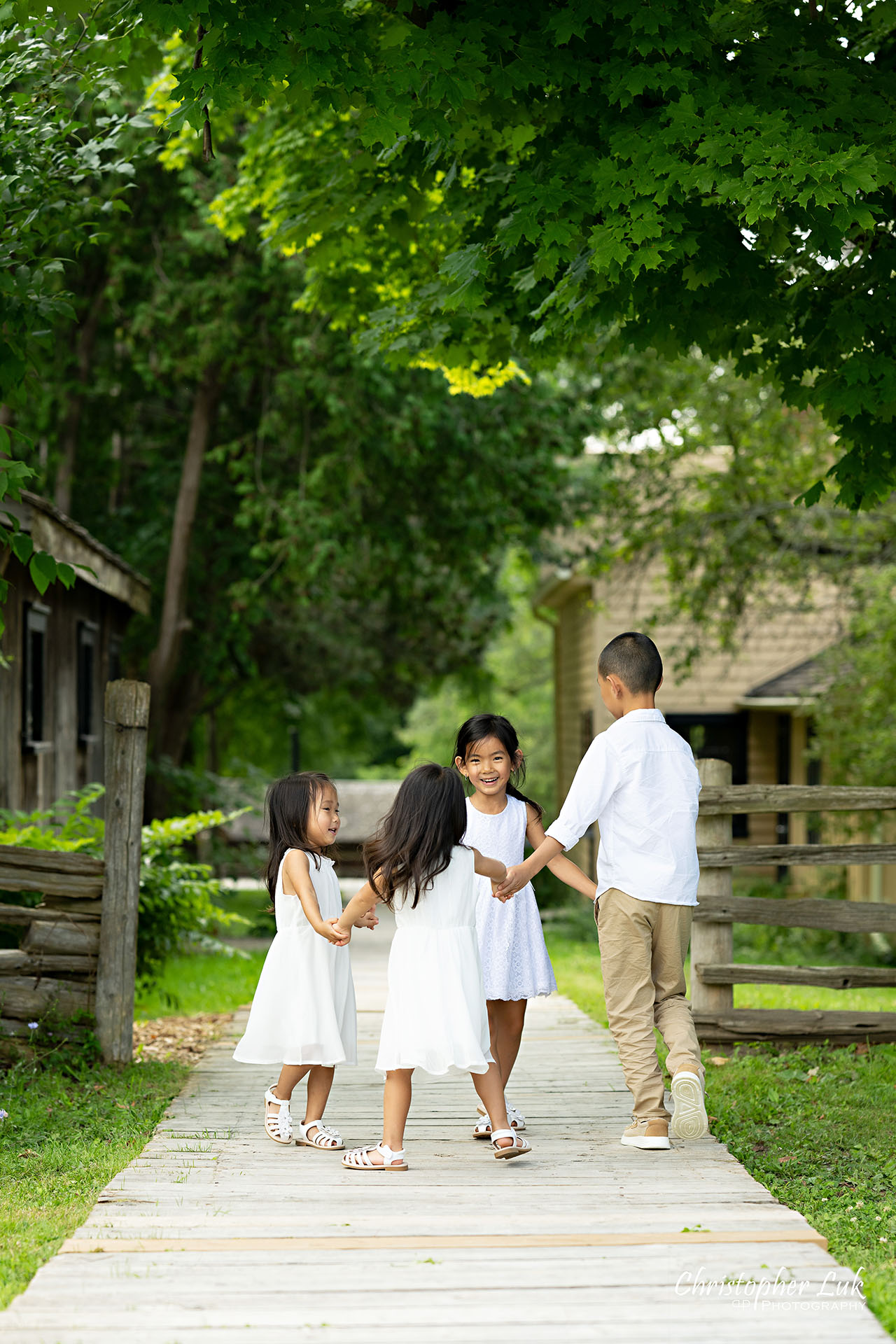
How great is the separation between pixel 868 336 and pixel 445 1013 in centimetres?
382

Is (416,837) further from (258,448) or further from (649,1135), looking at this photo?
(258,448)

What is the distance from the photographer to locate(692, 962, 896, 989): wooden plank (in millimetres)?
7293

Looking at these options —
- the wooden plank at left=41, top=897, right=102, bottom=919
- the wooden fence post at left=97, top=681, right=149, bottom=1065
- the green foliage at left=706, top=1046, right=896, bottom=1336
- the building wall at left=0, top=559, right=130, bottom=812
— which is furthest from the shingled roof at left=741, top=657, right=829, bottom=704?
the wooden plank at left=41, top=897, right=102, bottom=919

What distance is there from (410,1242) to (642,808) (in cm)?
193

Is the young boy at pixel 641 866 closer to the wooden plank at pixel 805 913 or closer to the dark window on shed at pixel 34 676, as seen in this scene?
the wooden plank at pixel 805 913

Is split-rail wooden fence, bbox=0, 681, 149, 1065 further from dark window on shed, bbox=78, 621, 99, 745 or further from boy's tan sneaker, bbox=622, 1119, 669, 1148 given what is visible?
dark window on shed, bbox=78, 621, 99, 745

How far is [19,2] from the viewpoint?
19.6ft

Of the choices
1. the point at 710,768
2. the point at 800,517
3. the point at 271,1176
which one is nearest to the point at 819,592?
the point at 800,517

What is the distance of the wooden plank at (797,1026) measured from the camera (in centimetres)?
750

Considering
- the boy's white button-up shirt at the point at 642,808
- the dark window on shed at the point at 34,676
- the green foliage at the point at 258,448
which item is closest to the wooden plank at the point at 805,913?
the boy's white button-up shirt at the point at 642,808

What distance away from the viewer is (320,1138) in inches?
212

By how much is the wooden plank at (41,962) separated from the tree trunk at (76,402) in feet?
32.9

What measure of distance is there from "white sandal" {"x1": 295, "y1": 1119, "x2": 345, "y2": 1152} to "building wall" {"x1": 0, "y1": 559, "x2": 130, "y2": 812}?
5063 mm

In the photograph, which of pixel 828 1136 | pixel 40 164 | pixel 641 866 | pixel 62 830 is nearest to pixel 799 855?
pixel 828 1136
